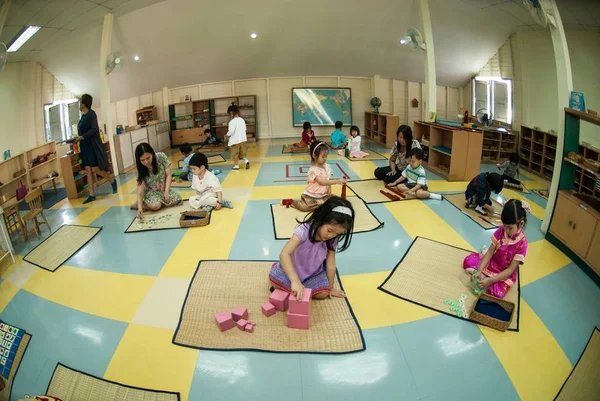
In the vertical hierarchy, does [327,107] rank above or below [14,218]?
above

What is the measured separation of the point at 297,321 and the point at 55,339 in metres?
1.98

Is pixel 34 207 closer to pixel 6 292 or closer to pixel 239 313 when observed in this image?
pixel 6 292

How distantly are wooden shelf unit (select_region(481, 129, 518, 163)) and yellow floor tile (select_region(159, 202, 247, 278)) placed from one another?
22.9 feet

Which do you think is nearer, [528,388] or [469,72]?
[528,388]

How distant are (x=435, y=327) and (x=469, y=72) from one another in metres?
10.2

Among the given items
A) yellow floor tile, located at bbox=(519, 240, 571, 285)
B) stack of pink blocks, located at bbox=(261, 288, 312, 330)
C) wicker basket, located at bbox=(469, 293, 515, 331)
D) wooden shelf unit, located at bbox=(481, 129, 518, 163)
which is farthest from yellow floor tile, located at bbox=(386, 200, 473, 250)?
wooden shelf unit, located at bbox=(481, 129, 518, 163)

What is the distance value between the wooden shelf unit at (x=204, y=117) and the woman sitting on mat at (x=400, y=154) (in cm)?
724

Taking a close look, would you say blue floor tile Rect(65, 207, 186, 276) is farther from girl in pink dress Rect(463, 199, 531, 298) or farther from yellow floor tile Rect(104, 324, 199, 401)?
girl in pink dress Rect(463, 199, 531, 298)

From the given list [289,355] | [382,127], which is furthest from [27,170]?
[382,127]

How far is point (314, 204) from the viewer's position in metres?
5.35

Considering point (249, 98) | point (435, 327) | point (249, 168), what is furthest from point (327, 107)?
point (435, 327)

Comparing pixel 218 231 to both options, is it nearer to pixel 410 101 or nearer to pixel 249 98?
pixel 249 98

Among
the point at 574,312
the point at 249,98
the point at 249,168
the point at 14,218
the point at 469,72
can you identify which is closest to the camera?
the point at 574,312

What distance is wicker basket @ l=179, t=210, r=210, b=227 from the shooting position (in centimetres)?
489
